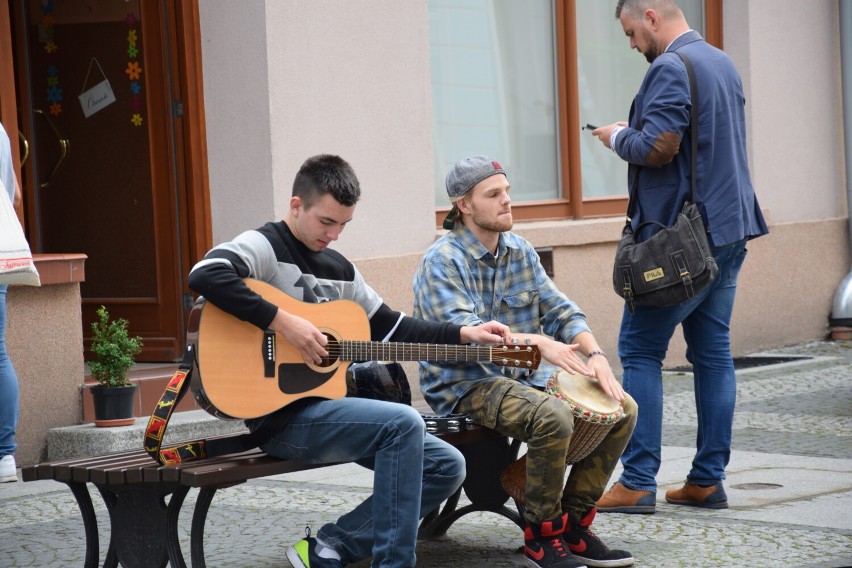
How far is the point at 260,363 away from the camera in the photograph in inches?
167

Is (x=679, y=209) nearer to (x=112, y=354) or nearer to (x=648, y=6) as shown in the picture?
(x=648, y=6)

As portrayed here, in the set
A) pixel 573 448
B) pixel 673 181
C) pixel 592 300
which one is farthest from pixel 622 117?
pixel 573 448

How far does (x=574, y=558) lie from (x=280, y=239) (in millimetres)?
1398

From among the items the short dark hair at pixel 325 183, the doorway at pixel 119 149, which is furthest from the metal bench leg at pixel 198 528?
the doorway at pixel 119 149

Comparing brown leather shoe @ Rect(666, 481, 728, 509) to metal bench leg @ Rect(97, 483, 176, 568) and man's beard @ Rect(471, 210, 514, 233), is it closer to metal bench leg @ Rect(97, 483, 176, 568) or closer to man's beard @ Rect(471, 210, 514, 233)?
man's beard @ Rect(471, 210, 514, 233)

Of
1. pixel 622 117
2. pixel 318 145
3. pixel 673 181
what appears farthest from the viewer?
pixel 622 117

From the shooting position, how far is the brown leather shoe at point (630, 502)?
5.37 metres

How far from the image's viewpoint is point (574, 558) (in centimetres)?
453

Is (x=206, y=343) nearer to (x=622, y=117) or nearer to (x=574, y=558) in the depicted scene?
(x=574, y=558)

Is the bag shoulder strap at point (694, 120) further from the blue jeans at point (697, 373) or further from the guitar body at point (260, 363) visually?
the guitar body at point (260, 363)

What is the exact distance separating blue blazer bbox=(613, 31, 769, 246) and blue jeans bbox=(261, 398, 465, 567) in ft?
5.30

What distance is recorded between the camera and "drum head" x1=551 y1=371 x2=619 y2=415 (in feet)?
14.9

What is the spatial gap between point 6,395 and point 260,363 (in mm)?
2558

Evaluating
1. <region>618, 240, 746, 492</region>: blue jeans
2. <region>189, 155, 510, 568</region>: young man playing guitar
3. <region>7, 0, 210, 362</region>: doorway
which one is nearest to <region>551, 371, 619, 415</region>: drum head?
<region>189, 155, 510, 568</region>: young man playing guitar
